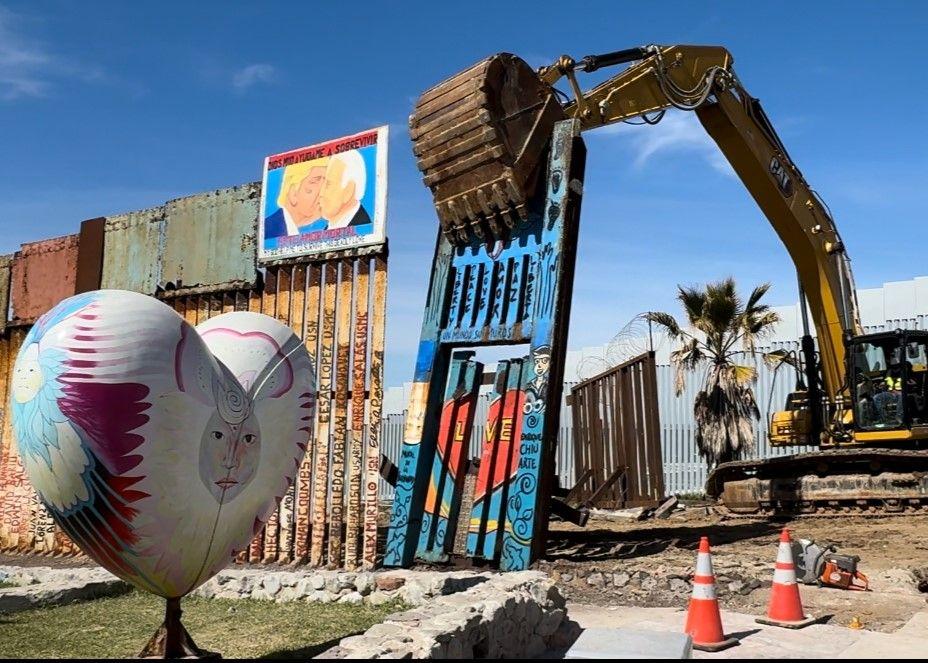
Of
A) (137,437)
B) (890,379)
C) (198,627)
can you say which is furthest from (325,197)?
(890,379)

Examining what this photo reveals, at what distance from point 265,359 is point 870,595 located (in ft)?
17.9

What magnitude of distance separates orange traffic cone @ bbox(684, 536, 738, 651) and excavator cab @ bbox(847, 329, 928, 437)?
958 cm

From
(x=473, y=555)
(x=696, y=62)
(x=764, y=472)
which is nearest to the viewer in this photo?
(x=473, y=555)

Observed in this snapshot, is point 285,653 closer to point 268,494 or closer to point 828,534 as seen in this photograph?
point 268,494

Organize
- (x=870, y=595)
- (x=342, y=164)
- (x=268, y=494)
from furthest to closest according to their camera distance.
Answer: (x=342, y=164) → (x=870, y=595) → (x=268, y=494)

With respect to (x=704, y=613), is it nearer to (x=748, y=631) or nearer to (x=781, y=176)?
(x=748, y=631)

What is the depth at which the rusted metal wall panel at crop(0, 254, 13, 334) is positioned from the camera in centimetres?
1417

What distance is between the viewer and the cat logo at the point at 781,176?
15.0 meters

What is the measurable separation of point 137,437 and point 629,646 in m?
2.59

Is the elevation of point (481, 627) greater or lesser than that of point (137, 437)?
lesser

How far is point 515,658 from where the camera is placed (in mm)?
5816

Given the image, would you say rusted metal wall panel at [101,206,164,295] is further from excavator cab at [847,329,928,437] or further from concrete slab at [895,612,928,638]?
excavator cab at [847,329,928,437]

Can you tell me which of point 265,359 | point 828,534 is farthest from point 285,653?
point 828,534

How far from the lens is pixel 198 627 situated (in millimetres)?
6449
